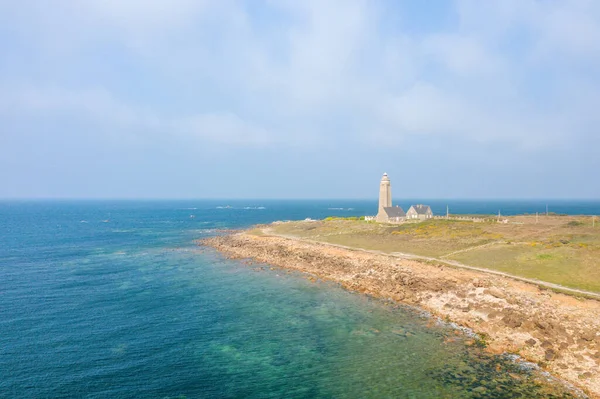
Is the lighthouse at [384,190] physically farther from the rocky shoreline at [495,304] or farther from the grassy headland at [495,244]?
the rocky shoreline at [495,304]

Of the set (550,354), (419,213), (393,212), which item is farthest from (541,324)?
(419,213)

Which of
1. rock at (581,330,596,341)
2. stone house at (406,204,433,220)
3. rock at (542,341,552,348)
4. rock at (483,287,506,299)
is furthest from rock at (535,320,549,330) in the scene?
stone house at (406,204,433,220)

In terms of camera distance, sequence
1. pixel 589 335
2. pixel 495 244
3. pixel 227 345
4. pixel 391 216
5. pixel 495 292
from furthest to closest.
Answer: pixel 391 216 → pixel 495 244 → pixel 495 292 → pixel 227 345 → pixel 589 335

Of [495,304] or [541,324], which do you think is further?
[495,304]

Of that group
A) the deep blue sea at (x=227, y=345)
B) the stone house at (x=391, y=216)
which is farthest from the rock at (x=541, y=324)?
the stone house at (x=391, y=216)

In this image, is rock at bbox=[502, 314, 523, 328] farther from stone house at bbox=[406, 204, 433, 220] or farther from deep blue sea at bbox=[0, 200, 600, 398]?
stone house at bbox=[406, 204, 433, 220]

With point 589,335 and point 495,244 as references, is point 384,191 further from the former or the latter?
point 589,335
